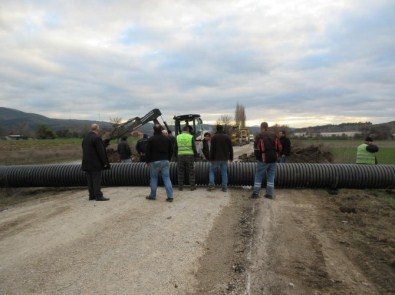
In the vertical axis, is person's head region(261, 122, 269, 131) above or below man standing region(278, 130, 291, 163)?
above

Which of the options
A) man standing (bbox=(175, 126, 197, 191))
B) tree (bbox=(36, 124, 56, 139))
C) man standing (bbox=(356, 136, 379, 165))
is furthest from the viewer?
tree (bbox=(36, 124, 56, 139))

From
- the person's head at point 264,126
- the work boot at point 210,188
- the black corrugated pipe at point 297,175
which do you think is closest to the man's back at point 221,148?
the work boot at point 210,188

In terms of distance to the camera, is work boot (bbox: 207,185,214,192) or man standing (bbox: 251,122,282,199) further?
work boot (bbox: 207,185,214,192)

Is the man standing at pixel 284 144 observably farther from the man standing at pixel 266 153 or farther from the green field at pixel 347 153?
the green field at pixel 347 153

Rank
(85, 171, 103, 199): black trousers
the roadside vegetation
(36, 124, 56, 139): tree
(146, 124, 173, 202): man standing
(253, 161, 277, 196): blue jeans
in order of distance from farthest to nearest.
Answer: (36, 124, 56, 139): tree, the roadside vegetation, (253, 161, 277, 196): blue jeans, (85, 171, 103, 199): black trousers, (146, 124, 173, 202): man standing

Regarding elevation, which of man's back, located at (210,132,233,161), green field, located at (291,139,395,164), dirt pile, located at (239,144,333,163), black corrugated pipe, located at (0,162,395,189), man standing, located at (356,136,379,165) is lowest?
green field, located at (291,139,395,164)

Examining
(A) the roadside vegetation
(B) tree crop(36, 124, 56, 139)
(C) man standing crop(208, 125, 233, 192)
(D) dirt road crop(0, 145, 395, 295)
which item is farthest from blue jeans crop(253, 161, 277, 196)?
(B) tree crop(36, 124, 56, 139)

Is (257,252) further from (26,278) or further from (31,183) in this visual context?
(31,183)

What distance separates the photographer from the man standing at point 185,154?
34.7 feet

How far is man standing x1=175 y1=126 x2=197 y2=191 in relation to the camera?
10578 millimetres

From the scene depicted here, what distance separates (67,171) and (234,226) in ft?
24.4

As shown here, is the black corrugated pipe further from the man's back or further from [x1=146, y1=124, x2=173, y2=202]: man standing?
[x1=146, y1=124, x2=173, y2=202]: man standing

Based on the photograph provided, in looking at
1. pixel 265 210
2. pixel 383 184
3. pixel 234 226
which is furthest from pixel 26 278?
pixel 383 184

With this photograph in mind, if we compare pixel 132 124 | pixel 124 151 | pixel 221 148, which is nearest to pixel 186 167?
pixel 221 148
